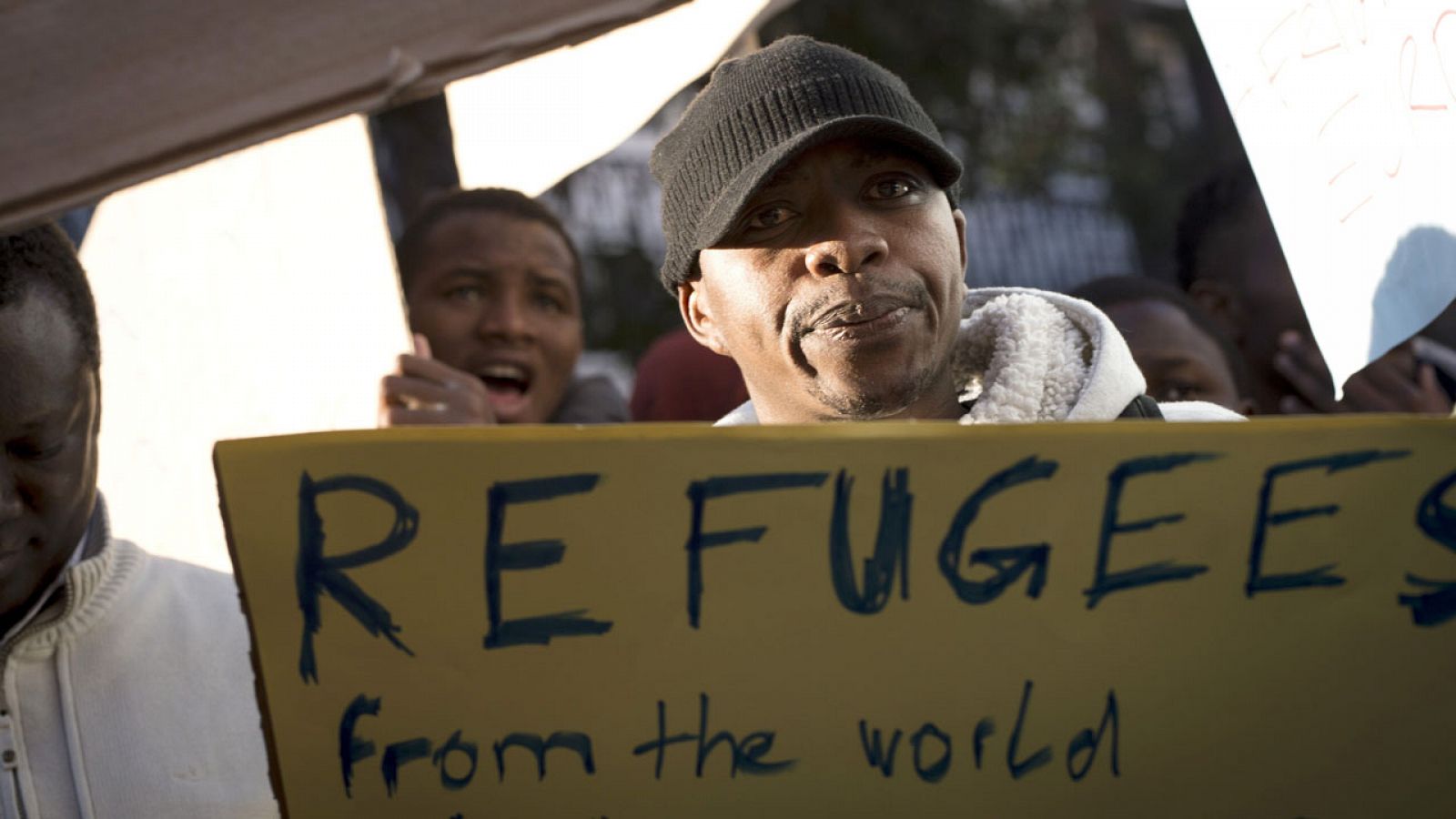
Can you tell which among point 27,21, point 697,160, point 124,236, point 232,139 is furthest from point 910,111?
point 124,236

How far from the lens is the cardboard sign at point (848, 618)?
1.31 metres

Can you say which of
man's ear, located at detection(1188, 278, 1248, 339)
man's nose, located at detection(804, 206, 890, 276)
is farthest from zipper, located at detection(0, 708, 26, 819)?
man's ear, located at detection(1188, 278, 1248, 339)

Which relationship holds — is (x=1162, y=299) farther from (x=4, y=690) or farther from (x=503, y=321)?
(x=4, y=690)

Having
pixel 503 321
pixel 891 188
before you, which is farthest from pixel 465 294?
pixel 891 188

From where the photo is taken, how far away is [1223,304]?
3.50m

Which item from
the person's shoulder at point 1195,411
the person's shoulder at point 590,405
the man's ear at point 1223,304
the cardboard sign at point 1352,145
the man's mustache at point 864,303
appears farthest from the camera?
the man's ear at point 1223,304

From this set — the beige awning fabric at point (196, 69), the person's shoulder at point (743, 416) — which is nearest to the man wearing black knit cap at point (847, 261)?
the person's shoulder at point (743, 416)

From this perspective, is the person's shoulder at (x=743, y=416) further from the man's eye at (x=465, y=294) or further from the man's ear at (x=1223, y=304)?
the man's ear at (x=1223, y=304)

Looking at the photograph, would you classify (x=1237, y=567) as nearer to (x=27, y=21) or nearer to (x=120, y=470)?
(x=27, y=21)

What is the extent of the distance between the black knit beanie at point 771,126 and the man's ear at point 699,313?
2.1 inches

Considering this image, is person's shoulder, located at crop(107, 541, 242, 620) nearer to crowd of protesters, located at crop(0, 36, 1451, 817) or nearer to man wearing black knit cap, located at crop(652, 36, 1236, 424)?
crowd of protesters, located at crop(0, 36, 1451, 817)

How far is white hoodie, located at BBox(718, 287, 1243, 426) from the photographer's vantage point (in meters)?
1.91

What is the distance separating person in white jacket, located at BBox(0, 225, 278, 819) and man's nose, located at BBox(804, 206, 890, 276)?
2.93 feet

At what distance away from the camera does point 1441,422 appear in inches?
53.5
